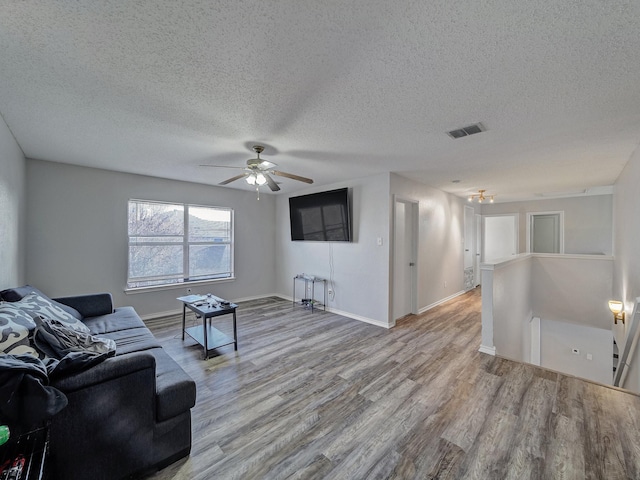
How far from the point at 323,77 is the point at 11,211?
3497 millimetres

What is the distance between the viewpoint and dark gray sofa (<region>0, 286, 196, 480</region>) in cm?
129

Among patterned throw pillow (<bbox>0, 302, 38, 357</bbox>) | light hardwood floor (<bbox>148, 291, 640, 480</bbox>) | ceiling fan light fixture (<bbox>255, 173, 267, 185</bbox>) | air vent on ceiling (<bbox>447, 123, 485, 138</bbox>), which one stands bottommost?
light hardwood floor (<bbox>148, 291, 640, 480</bbox>)

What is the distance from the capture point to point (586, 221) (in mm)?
6172

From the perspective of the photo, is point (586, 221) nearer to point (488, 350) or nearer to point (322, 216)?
point (488, 350)

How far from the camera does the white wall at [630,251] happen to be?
2939 mm

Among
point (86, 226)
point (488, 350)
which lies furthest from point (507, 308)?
point (86, 226)

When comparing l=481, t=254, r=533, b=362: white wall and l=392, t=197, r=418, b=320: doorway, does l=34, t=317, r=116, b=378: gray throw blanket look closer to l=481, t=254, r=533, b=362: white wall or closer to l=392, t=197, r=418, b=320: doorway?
l=481, t=254, r=533, b=362: white wall

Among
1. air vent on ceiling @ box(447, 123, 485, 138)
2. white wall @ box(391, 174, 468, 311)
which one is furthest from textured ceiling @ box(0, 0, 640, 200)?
white wall @ box(391, 174, 468, 311)

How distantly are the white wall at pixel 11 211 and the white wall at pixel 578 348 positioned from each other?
8.56 meters

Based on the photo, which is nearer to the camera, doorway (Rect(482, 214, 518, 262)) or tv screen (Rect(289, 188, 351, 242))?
tv screen (Rect(289, 188, 351, 242))

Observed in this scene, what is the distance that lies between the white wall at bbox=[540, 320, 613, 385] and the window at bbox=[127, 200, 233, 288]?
274 inches

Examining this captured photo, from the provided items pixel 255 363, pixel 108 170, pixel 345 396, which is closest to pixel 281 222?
pixel 108 170

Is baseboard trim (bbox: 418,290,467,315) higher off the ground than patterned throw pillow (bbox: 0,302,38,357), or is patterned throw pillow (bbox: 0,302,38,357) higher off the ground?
patterned throw pillow (bbox: 0,302,38,357)

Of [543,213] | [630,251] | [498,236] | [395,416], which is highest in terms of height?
[543,213]
